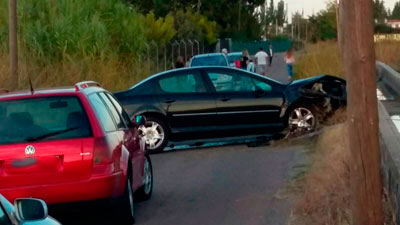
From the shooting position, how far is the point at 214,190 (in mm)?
12469

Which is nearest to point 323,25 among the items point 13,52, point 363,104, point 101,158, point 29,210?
point 13,52

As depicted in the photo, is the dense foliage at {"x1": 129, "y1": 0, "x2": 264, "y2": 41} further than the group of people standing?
Yes

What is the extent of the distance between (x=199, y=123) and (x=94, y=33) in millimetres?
12822

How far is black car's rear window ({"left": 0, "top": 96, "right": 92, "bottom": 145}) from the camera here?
9.78 meters

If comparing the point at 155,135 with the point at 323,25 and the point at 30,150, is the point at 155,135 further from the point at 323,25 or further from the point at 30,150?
the point at 323,25

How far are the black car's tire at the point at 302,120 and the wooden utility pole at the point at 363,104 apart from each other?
34.3 feet

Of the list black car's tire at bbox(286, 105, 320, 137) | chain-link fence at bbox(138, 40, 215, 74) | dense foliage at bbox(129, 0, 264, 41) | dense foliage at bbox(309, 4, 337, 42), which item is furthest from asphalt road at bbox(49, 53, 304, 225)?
dense foliage at bbox(309, 4, 337, 42)

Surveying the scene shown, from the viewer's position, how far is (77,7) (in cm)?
3100

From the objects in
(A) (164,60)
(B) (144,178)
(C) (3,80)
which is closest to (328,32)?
(A) (164,60)

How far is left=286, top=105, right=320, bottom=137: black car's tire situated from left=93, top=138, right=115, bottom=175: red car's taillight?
824cm

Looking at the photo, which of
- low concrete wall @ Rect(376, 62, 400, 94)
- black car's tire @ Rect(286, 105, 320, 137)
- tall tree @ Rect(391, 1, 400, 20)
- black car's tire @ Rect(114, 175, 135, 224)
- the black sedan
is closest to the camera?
black car's tire @ Rect(114, 175, 135, 224)

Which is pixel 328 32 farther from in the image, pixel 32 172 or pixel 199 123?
pixel 32 172

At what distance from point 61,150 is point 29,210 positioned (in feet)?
14.5

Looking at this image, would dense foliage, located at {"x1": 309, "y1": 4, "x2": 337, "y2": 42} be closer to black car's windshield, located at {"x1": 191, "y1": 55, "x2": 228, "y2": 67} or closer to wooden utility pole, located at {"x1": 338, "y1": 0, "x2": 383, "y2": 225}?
black car's windshield, located at {"x1": 191, "y1": 55, "x2": 228, "y2": 67}
